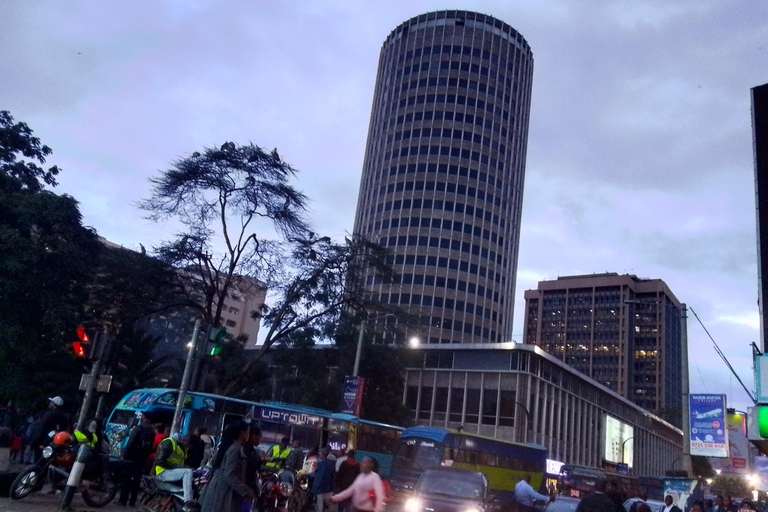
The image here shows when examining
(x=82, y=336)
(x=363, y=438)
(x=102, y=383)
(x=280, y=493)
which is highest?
(x=82, y=336)

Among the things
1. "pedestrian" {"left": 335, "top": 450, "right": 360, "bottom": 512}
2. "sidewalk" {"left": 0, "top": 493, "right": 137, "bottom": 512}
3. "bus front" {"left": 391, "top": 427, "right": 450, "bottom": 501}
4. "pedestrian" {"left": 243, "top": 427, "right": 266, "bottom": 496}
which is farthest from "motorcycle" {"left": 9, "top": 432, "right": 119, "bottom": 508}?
"bus front" {"left": 391, "top": 427, "right": 450, "bottom": 501}

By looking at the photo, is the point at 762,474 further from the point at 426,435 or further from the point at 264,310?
the point at 264,310

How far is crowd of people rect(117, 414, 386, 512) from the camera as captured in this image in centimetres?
730

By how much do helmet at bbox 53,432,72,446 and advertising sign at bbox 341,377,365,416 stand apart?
1991 cm

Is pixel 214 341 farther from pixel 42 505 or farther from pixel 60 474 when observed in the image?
pixel 42 505

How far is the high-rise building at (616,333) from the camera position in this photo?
156 metres

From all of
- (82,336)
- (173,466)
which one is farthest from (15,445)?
(173,466)

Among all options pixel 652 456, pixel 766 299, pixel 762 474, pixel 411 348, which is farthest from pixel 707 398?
pixel 652 456

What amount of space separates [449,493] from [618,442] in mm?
73122

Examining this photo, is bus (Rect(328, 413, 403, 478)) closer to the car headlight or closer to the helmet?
the car headlight

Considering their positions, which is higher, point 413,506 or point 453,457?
point 453,457

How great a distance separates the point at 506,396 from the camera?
58.4 meters

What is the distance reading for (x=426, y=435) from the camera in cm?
2972

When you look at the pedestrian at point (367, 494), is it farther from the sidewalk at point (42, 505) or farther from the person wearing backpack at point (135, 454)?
the sidewalk at point (42, 505)
